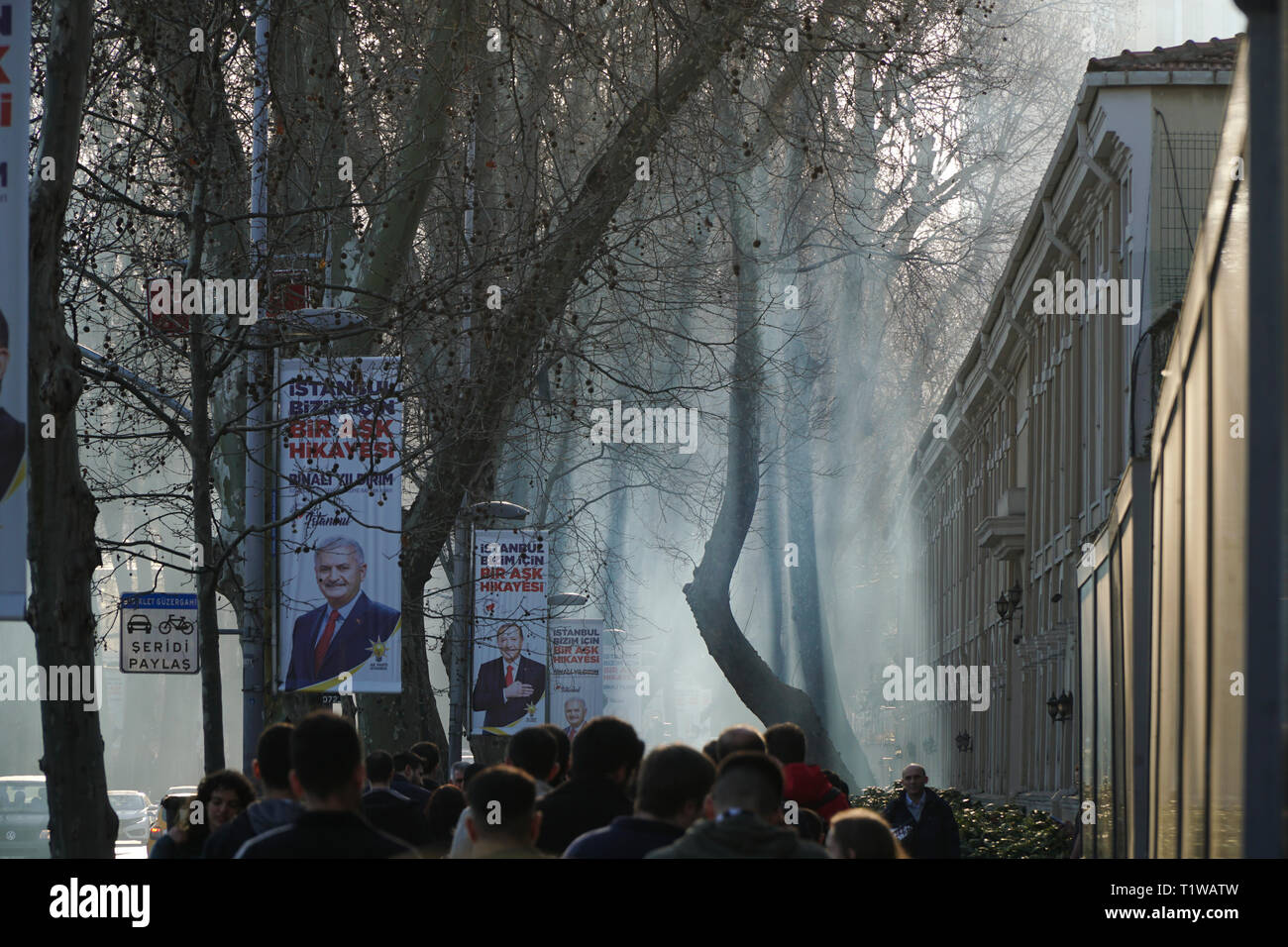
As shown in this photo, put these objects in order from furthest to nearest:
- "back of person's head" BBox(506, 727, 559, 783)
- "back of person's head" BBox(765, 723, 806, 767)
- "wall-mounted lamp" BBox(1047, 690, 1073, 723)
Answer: "wall-mounted lamp" BBox(1047, 690, 1073, 723), "back of person's head" BBox(765, 723, 806, 767), "back of person's head" BBox(506, 727, 559, 783)

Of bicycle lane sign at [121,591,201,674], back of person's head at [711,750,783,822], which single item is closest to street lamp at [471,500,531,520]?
bicycle lane sign at [121,591,201,674]

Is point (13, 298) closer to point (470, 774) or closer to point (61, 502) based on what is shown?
point (470, 774)

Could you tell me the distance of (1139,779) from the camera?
8.21m

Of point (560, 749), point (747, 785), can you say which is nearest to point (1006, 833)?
point (560, 749)

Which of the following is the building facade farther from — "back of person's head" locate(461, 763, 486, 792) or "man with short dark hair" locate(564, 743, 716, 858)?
"man with short dark hair" locate(564, 743, 716, 858)

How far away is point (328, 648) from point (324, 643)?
0.05m

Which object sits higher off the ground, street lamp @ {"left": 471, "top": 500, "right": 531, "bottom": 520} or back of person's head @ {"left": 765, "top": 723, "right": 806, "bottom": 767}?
street lamp @ {"left": 471, "top": 500, "right": 531, "bottom": 520}

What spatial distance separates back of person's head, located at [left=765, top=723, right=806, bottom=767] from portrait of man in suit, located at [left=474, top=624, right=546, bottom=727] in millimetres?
15485

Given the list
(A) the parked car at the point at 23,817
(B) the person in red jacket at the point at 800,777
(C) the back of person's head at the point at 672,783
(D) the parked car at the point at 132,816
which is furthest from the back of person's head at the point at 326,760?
(D) the parked car at the point at 132,816

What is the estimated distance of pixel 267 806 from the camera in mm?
6539

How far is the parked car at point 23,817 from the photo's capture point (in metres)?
32.8

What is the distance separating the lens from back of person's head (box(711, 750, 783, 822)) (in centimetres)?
498
